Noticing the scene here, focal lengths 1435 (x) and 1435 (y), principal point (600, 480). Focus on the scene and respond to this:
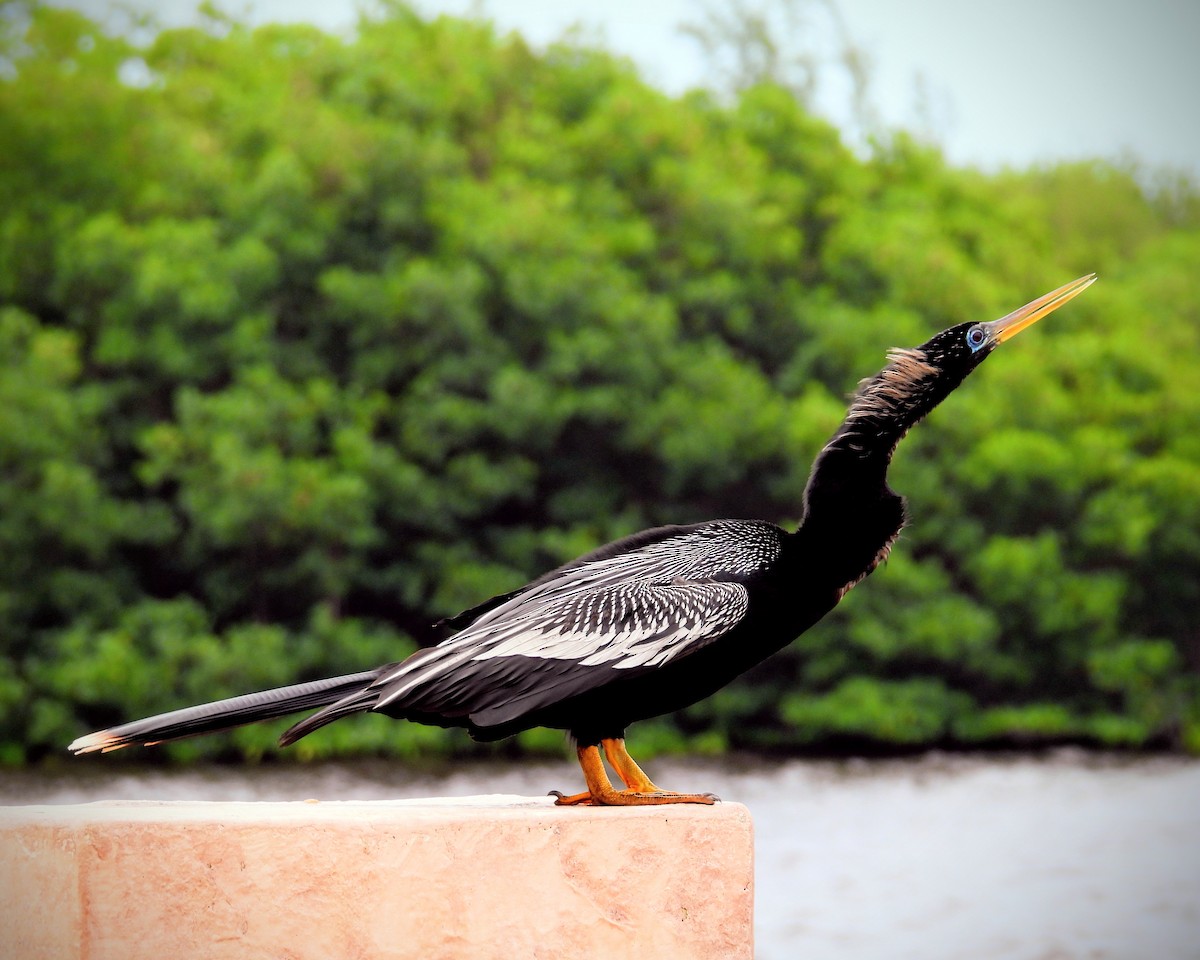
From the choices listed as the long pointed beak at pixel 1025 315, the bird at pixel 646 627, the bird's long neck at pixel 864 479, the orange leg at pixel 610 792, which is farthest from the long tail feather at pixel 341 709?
the long pointed beak at pixel 1025 315

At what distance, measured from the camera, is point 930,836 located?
15242 millimetres

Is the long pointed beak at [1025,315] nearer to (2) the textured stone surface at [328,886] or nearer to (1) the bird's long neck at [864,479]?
(1) the bird's long neck at [864,479]

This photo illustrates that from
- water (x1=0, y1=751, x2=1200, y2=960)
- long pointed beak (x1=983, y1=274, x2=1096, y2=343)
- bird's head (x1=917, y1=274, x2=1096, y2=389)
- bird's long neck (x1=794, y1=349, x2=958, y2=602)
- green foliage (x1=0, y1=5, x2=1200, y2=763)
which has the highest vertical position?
green foliage (x1=0, y1=5, x2=1200, y2=763)

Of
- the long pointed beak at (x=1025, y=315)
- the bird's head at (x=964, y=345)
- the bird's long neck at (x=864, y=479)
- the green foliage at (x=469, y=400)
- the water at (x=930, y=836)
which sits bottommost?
the water at (x=930, y=836)

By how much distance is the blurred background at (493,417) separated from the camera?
1568 cm

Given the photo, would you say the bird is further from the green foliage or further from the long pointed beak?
the green foliage

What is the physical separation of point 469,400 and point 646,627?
1300cm

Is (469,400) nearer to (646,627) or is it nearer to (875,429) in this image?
(875,429)

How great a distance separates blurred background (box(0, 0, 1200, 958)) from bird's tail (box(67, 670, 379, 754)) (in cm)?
1107

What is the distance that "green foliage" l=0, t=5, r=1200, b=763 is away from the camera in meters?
15.7

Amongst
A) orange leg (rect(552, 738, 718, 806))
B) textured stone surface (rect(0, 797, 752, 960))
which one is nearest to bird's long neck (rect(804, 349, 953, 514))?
orange leg (rect(552, 738, 718, 806))

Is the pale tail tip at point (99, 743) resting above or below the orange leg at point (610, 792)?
above

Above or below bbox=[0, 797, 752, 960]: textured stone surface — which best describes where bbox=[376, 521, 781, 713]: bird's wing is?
above

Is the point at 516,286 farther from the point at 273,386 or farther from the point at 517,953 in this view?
the point at 517,953
